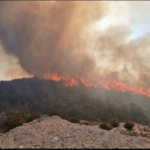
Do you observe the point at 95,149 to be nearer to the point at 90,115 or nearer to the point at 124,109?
the point at 90,115

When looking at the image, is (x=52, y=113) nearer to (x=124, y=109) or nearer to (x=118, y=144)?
(x=118, y=144)

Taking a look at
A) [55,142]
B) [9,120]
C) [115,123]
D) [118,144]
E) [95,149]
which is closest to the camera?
[95,149]

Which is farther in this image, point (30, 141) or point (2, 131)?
point (2, 131)

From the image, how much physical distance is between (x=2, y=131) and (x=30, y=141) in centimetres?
769

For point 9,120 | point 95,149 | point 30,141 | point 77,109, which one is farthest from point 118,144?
point 77,109

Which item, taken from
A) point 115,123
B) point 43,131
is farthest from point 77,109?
point 43,131

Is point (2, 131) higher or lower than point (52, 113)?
lower

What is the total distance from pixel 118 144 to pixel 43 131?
23.1ft

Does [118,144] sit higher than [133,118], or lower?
higher

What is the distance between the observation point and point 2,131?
17.3m

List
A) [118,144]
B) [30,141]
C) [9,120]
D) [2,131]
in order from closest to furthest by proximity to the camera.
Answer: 1. [118,144]
2. [30,141]
3. [2,131]
4. [9,120]

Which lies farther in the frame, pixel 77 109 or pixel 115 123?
pixel 77 109

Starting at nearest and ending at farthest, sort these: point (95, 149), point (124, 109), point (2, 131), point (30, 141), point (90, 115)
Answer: point (95, 149), point (30, 141), point (2, 131), point (90, 115), point (124, 109)

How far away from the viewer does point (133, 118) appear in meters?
184
